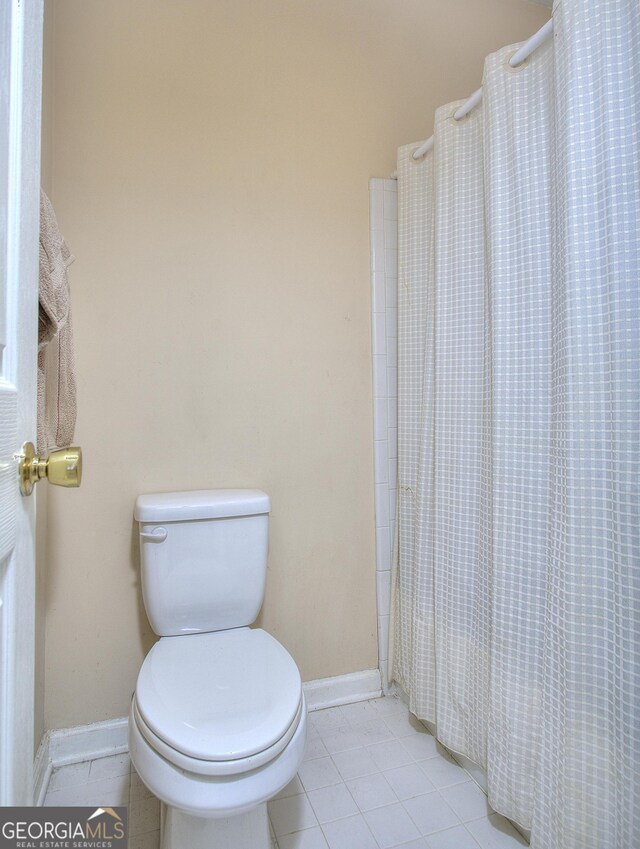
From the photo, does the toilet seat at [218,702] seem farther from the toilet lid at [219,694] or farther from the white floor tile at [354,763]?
the white floor tile at [354,763]

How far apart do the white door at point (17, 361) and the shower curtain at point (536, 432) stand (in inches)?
35.7

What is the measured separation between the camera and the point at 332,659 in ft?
5.42

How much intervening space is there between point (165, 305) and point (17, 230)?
3.09 ft

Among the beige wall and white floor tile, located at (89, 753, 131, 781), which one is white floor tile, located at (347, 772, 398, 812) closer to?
the beige wall

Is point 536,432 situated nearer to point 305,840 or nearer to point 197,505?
point 197,505

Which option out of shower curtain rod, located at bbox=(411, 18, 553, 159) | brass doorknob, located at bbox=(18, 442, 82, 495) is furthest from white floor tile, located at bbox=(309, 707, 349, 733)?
shower curtain rod, located at bbox=(411, 18, 553, 159)

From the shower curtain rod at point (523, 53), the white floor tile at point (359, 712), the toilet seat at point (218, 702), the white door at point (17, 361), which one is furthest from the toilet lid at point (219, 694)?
the shower curtain rod at point (523, 53)

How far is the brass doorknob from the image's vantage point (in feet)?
1.79

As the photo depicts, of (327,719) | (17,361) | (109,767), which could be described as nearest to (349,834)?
(327,719)

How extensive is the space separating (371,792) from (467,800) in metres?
0.25

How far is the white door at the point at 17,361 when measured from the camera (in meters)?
0.49

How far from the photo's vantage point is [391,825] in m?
1.18

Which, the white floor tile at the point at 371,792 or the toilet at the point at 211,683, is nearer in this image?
the toilet at the point at 211,683

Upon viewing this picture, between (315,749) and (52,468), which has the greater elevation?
(52,468)
